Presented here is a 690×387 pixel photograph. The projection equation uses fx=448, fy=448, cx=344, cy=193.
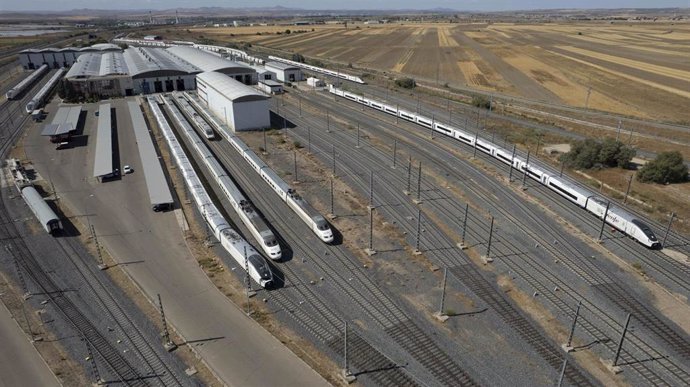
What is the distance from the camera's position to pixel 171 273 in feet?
128

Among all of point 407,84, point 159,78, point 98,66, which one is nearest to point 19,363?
point 159,78

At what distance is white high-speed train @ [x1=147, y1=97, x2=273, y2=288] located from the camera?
37.0m

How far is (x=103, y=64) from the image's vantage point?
5000 inches

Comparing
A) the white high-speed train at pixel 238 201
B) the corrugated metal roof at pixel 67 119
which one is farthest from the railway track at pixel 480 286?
the corrugated metal roof at pixel 67 119

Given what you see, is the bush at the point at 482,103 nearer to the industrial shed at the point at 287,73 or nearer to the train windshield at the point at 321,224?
the industrial shed at the point at 287,73

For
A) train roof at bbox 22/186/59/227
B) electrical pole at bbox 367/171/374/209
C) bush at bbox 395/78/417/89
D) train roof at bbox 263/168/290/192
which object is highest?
bush at bbox 395/78/417/89

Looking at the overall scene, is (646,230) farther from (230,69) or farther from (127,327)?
(230,69)

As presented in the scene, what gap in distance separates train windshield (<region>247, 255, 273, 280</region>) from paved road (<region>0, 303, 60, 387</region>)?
1505cm

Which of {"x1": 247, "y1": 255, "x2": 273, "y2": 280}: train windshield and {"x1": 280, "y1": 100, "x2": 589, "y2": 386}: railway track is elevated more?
{"x1": 247, "y1": 255, "x2": 273, "y2": 280}: train windshield

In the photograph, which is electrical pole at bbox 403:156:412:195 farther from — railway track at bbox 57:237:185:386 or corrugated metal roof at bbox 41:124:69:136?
corrugated metal roof at bbox 41:124:69:136

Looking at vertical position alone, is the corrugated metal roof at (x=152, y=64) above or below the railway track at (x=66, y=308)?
above

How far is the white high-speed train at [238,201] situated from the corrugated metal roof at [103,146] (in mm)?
11827

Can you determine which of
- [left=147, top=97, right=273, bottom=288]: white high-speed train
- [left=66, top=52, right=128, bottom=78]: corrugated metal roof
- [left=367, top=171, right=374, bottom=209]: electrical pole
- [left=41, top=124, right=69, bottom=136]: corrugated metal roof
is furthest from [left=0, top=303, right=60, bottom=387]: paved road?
[left=66, top=52, right=128, bottom=78]: corrugated metal roof

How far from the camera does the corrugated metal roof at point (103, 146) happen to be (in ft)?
196
